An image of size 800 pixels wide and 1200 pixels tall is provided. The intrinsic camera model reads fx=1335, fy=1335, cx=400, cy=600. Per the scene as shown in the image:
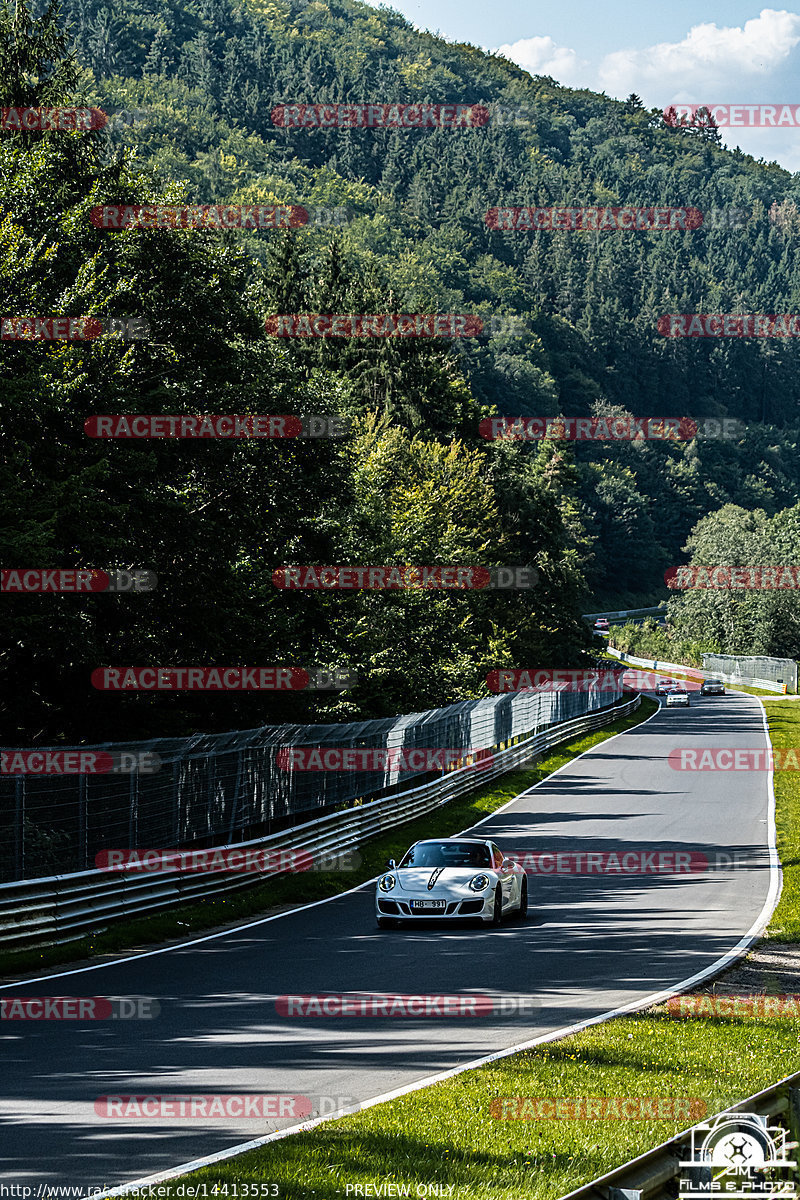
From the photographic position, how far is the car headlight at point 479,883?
17.1 m

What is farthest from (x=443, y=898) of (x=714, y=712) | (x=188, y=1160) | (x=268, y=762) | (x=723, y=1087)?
(x=714, y=712)

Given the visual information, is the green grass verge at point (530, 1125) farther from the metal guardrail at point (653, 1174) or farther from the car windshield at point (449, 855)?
the car windshield at point (449, 855)

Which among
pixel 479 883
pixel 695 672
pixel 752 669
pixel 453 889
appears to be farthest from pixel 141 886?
pixel 695 672

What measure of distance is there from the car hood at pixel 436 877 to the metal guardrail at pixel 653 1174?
1172cm

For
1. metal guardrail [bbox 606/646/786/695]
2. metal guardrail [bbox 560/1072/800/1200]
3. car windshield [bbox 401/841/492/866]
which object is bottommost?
metal guardrail [bbox 606/646/786/695]

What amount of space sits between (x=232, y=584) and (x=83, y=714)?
4.77 metres

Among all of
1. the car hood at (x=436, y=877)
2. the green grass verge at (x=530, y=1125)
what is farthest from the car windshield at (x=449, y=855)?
the green grass verge at (x=530, y=1125)

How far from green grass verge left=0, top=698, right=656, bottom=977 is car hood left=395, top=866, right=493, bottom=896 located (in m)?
2.57

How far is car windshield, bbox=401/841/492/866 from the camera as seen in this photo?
1789 cm

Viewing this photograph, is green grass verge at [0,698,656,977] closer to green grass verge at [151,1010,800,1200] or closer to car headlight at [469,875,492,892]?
car headlight at [469,875,492,892]

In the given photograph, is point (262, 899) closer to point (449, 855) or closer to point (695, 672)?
point (449, 855)

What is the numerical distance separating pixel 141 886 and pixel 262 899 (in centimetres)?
291

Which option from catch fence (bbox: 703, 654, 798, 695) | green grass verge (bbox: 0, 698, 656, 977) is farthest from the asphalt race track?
catch fence (bbox: 703, 654, 798, 695)

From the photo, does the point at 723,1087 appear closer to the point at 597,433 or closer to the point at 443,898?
the point at 443,898
